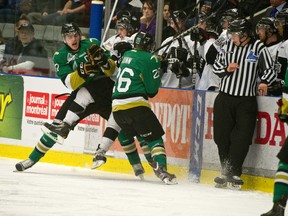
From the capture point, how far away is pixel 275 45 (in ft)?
33.9

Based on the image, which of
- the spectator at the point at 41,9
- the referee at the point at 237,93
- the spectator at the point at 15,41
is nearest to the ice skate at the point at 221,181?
the referee at the point at 237,93

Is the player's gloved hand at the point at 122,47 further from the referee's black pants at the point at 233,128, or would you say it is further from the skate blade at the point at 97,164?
the referee's black pants at the point at 233,128

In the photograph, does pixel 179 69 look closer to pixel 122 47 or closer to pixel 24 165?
pixel 122 47

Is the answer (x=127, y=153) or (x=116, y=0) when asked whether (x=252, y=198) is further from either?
(x=116, y=0)

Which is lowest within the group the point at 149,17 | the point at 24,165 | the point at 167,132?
the point at 24,165

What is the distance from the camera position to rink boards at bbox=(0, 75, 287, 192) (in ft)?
33.1

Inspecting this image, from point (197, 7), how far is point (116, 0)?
1.19m

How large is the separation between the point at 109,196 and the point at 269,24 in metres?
2.49

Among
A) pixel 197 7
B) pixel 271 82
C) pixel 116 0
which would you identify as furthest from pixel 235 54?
pixel 116 0

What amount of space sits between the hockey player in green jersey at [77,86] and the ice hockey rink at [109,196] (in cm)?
34

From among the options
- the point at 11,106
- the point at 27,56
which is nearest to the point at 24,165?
the point at 11,106

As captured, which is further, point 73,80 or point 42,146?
point 42,146

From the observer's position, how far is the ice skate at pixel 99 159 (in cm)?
1062

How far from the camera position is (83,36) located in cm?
1228
